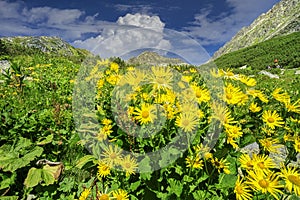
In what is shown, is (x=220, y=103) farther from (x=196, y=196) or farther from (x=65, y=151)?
(x=65, y=151)

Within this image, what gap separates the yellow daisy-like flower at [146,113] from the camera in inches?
64.0

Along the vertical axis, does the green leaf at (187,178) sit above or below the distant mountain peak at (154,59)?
below

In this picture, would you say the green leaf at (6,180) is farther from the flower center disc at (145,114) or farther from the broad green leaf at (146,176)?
the flower center disc at (145,114)

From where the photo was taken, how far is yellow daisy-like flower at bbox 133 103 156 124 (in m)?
1.62

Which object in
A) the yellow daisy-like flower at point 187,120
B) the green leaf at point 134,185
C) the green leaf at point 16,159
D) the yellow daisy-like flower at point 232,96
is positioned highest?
the yellow daisy-like flower at point 232,96

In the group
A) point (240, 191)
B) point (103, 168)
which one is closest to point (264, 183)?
point (240, 191)

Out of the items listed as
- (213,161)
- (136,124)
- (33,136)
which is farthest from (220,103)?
(33,136)

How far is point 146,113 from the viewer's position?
1646 mm

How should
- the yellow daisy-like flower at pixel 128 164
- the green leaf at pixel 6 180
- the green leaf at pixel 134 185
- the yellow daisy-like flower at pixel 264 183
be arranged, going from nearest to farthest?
1. the yellow daisy-like flower at pixel 264 183
2. the yellow daisy-like flower at pixel 128 164
3. the green leaf at pixel 134 185
4. the green leaf at pixel 6 180

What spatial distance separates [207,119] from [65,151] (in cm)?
183

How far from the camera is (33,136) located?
260 centimetres

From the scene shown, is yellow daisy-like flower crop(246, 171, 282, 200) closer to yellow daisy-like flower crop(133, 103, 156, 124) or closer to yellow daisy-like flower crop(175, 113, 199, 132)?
yellow daisy-like flower crop(175, 113, 199, 132)

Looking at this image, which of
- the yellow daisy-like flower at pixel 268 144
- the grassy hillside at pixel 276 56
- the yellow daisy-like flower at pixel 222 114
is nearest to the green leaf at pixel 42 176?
the yellow daisy-like flower at pixel 222 114

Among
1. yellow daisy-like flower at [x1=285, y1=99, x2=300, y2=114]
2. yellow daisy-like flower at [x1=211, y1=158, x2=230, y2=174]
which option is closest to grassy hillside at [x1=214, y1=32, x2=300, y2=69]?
yellow daisy-like flower at [x1=285, y1=99, x2=300, y2=114]
